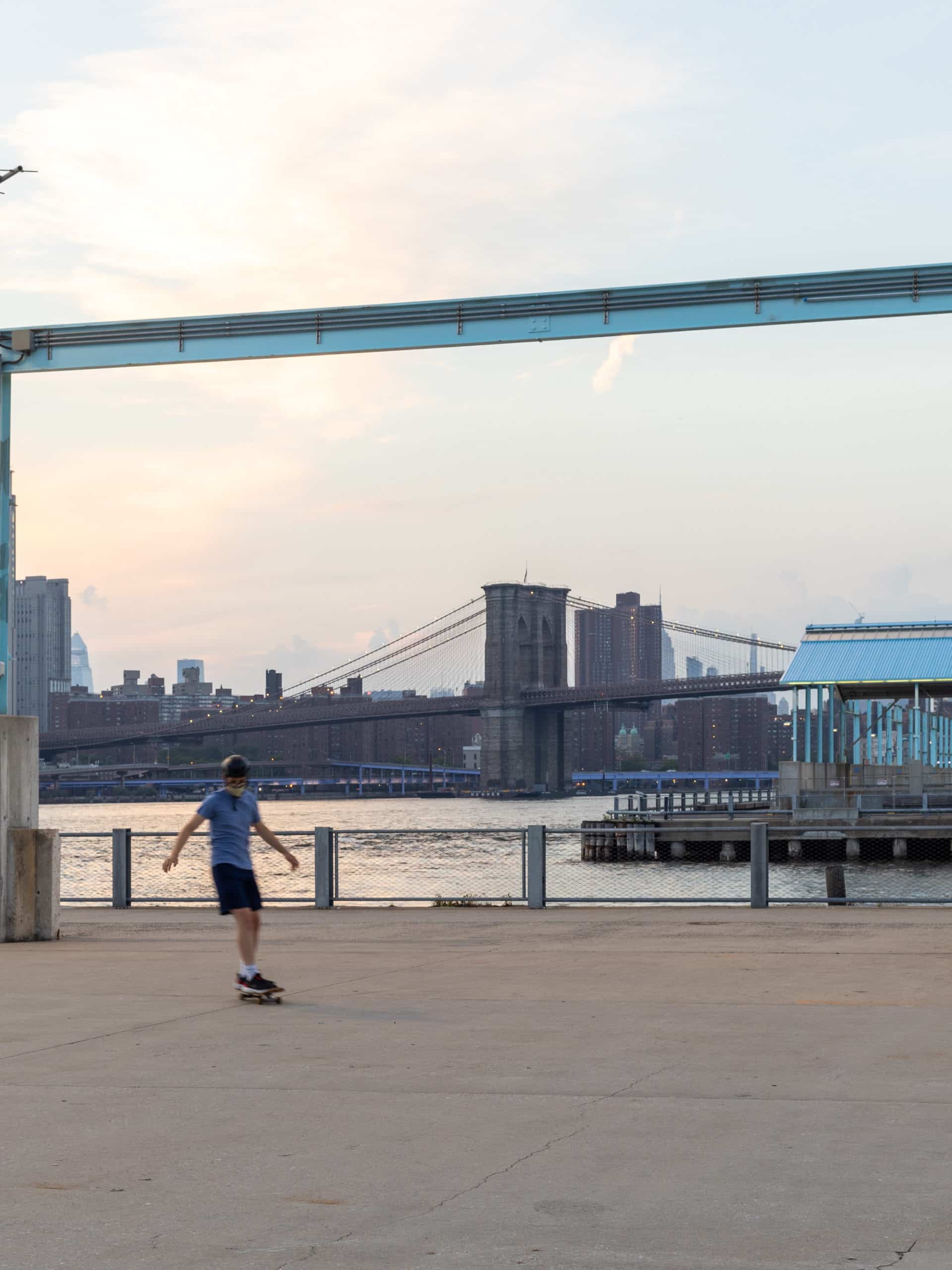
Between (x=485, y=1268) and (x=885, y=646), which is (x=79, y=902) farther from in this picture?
(x=885, y=646)

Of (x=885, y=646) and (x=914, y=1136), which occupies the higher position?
(x=885, y=646)

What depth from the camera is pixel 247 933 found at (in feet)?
34.5

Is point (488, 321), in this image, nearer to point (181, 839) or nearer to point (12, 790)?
point (12, 790)

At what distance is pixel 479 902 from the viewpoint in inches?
795

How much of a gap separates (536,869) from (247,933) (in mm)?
8392

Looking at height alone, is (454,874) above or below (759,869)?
below

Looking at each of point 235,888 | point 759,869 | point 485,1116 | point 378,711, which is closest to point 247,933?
point 235,888

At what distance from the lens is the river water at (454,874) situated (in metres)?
22.2

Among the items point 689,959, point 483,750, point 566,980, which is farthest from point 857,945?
point 483,750

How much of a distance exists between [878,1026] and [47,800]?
422 feet

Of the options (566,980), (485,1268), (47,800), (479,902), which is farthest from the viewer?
(47,800)

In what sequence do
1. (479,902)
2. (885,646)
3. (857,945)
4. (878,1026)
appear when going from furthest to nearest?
(885,646), (479,902), (857,945), (878,1026)

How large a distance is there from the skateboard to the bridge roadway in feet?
252

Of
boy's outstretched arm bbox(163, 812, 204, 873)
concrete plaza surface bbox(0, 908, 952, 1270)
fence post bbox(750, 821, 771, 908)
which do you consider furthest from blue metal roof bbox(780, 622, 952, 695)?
boy's outstretched arm bbox(163, 812, 204, 873)
